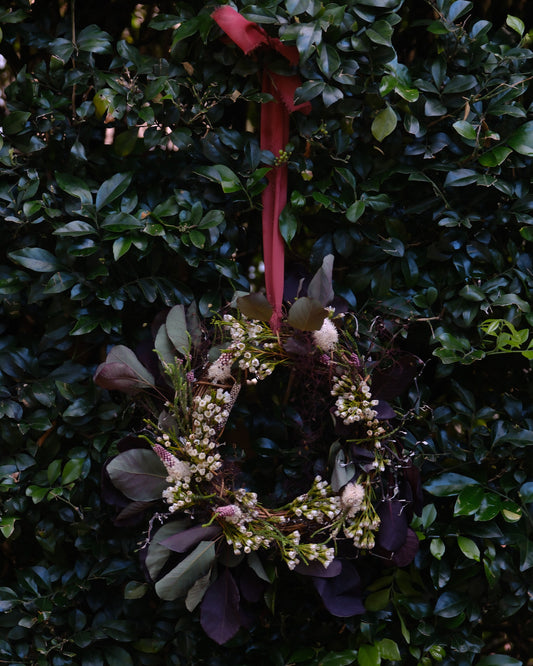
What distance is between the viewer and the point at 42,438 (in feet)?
4.54

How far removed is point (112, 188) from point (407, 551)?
2.99 feet

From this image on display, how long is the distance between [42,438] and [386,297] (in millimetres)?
833

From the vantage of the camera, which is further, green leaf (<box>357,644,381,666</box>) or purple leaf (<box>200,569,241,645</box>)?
green leaf (<box>357,644,381,666</box>)

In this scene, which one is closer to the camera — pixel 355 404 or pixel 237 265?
pixel 355 404

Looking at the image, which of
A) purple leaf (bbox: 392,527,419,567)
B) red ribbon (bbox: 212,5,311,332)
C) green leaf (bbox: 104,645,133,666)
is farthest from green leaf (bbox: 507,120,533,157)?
green leaf (bbox: 104,645,133,666)

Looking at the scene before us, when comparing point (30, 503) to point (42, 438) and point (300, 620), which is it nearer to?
point (42, 438)

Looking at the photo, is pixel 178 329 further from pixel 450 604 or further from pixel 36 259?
pixel 450 604

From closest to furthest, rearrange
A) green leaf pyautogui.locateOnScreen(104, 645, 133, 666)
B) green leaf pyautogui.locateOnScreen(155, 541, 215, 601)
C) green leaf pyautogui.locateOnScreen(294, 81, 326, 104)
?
1. green leaf pyautogui.locateOnScreen(155, 541, 215, 601)
2. green leaf pyautogui.locateOnScreen(294, 81, 326, 104)
3. green leaf pyautogui.locateOnScreen(104, 645, 133, 666)

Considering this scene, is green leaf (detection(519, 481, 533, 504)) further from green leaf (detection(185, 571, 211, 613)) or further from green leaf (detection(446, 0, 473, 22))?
green leaf (detection(446, 0, 473, 22))

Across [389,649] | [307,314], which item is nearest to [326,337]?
[307,314]

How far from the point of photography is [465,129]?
3.88ft

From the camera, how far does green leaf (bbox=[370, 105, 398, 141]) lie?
1.19 meters

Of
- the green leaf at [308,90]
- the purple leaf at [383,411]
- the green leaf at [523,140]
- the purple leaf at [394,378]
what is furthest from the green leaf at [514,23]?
the purple leaf at [383,411]

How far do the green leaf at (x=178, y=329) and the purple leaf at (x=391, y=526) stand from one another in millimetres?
469
